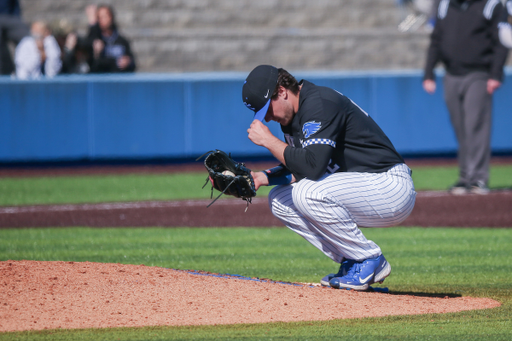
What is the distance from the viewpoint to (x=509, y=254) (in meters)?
5.84

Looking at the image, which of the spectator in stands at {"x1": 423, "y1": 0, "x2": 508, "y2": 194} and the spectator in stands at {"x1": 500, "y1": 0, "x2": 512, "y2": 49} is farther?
the spectator in stands at {"x1": 423, "y1": 0, "x2": 508, "y2": 194}

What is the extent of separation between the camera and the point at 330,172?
175 inches

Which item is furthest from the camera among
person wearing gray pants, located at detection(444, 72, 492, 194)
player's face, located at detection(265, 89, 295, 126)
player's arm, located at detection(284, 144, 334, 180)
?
person wearing gray pants, located at detection(444, 72, 492, 194)

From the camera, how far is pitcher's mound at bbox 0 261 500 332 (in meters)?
3.69

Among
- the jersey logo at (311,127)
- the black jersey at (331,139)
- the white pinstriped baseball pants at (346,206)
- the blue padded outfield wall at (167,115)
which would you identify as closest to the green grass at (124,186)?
the blue padded outfield wall at (167,115)

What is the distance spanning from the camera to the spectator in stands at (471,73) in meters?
8.77

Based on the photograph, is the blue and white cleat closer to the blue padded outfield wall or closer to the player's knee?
the player's knee

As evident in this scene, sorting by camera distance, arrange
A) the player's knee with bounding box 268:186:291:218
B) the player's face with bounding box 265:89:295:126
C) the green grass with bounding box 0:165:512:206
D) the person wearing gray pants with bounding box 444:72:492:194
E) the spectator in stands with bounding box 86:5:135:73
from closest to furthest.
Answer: the player's face with bounding box 265:89:295:126
the player's knee with bounding box 268:186:291:218
the person wearing gray pants with bounding box 444:72:492:194
the green grass with bounding box 0:165:512:206
the spectator in stands with bounding box 86:5:135:73

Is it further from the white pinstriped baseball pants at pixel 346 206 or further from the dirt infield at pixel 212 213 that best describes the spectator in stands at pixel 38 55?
the white pinstriped baseball pants at pixel 346 206

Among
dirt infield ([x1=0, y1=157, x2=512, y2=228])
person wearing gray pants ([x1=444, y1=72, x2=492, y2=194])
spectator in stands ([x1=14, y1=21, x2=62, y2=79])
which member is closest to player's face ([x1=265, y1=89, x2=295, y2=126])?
dirt infield ([x1=0, y1=157, x2=512, y2=228])

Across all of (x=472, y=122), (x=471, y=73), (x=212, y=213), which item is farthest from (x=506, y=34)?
(x=212, y=213)

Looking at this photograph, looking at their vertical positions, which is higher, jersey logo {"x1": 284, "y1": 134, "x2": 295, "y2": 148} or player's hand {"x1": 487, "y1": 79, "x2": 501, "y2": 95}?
jersey logo {"x1": 284, "y1": 134, "x2": 295, "y2": 148}

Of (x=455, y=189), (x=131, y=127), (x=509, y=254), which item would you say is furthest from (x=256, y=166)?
(x=509, y=254)

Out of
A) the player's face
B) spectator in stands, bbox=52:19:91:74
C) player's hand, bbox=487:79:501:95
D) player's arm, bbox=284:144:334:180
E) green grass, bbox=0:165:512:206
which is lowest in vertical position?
green grass, bbox=0:165:512:206
